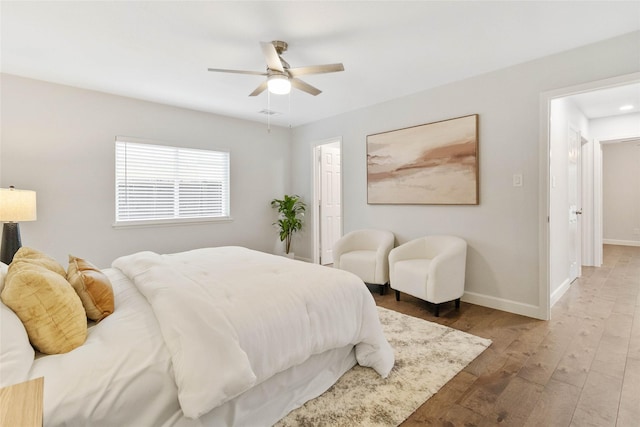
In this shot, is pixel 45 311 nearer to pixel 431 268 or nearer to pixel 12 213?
pixel 12 213

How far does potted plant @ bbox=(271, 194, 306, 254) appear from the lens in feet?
17.2

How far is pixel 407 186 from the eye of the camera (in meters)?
3.94

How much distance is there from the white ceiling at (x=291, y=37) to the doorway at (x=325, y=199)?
6.07 ft

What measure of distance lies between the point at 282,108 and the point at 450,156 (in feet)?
8.00

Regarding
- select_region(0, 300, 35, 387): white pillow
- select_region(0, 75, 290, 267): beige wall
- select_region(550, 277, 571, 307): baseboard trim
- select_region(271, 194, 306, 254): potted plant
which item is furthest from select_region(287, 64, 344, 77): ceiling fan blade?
select_region(550, 277, 571, 307): baseboard trim

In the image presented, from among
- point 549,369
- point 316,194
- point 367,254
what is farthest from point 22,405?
point 316,194

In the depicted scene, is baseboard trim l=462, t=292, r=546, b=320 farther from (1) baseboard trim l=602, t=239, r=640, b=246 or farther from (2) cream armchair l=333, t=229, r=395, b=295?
(1) baseboard trim l=602, t=239, r=640, b=246

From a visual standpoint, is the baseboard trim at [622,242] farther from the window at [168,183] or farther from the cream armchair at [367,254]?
the window at [168,183]

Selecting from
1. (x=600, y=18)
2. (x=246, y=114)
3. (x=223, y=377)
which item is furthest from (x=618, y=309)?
(x=246, y=114)

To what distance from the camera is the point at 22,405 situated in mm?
722

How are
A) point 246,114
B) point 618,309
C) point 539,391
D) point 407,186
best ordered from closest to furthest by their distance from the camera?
point 539,391 < point 618,309 < point 407,186 < point 246,114

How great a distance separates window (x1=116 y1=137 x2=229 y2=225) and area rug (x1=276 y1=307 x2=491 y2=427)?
3.28 metres

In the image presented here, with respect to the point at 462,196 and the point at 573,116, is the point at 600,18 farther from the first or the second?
the point at 573,116

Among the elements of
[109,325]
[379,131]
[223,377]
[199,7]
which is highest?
[199,7]
